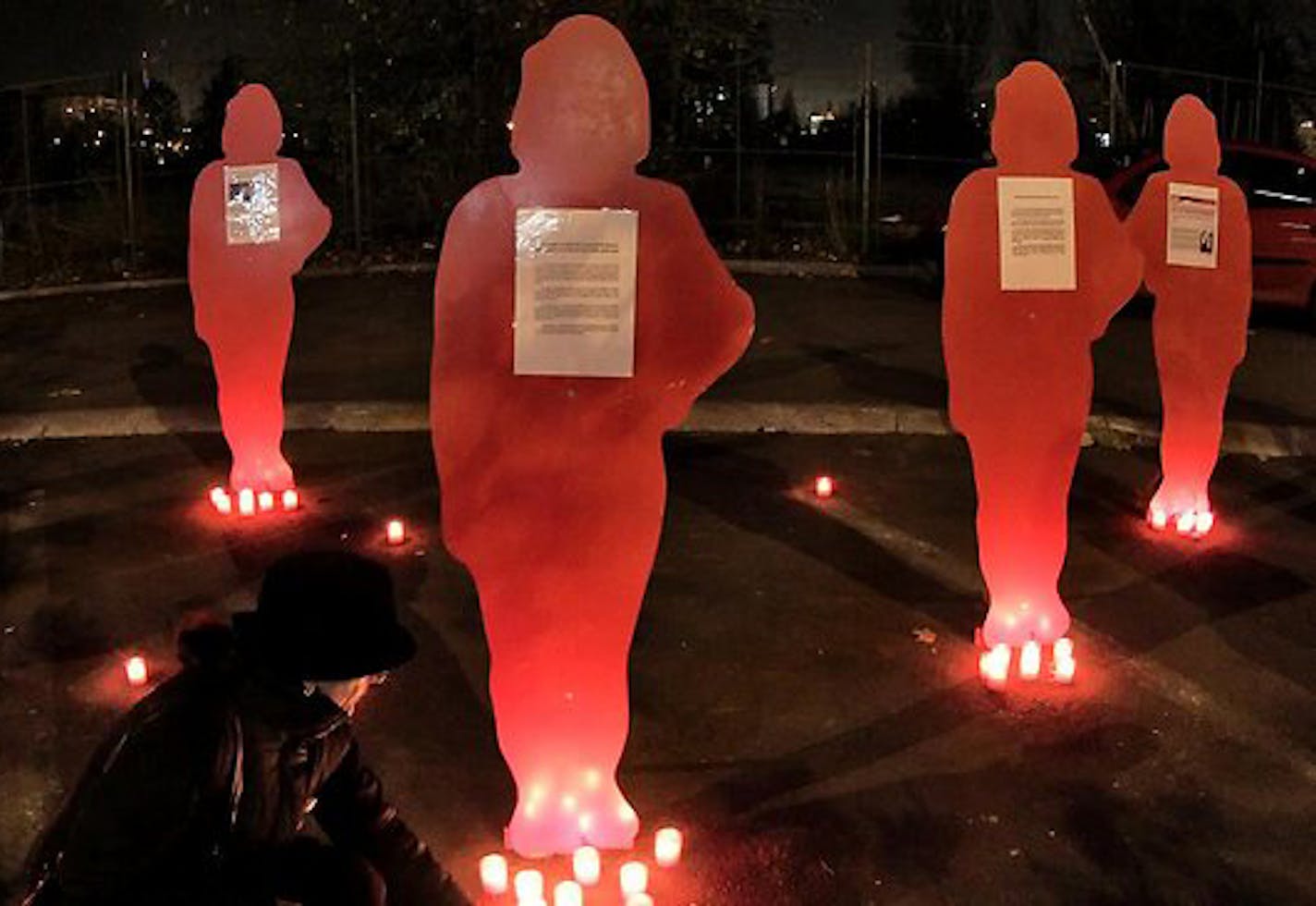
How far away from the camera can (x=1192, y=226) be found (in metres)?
7.28

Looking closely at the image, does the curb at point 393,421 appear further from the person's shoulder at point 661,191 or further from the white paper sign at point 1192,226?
the person's shoulder at point 661,191

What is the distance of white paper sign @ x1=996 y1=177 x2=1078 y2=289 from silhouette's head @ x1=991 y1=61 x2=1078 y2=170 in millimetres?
126

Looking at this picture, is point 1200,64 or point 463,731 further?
point 1200,64

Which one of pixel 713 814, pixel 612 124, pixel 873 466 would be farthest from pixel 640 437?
pixel 873 466

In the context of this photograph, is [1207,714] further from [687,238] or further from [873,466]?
[873,466]

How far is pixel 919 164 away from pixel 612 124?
642 inches

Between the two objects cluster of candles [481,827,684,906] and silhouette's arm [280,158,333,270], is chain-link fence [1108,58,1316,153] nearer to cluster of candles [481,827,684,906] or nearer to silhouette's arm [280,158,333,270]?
silhouette's arm [280,158,333,270]

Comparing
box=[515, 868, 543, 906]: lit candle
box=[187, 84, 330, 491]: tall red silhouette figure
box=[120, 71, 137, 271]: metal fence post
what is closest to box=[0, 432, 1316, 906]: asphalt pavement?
box=[515, 868, 543, 906]: lit candle

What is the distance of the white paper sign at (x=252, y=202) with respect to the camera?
7828 millimetres

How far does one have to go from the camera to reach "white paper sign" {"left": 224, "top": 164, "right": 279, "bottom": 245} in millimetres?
7828

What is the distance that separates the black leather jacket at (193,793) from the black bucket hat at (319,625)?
5cm

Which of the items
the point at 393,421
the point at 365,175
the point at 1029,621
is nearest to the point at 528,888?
the point at 1029,621

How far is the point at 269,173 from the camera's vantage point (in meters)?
7.83

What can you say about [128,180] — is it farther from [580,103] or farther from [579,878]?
[579,878]
